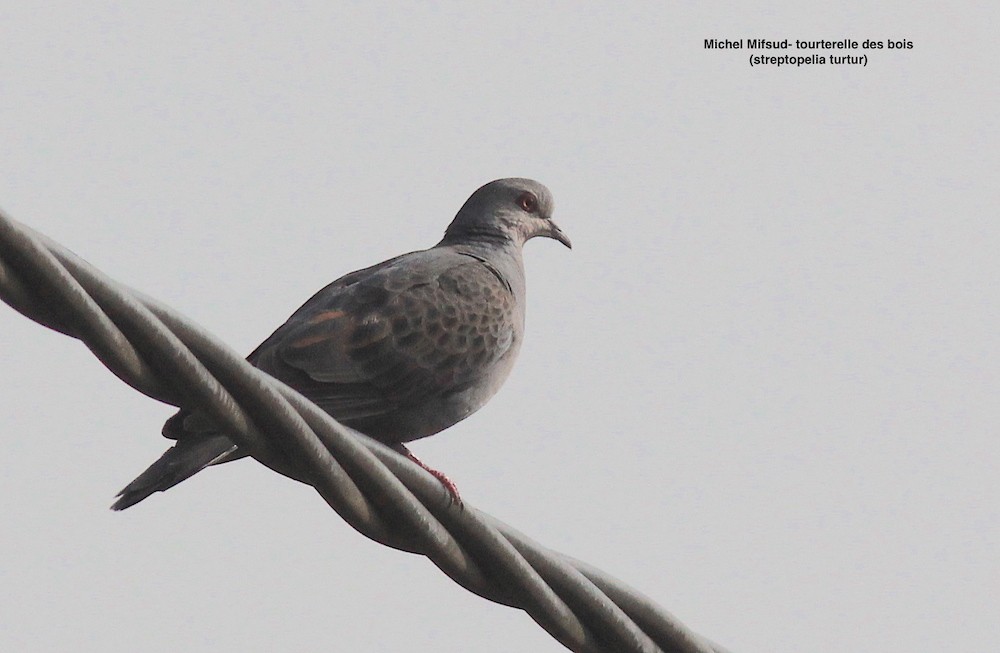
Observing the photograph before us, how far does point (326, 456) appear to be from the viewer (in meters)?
2.93

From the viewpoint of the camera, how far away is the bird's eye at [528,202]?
6.61m

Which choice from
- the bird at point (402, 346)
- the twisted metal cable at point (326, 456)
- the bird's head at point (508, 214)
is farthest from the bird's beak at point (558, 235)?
the twisted metal cable at point (326, 456)

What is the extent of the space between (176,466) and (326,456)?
1.41 meters

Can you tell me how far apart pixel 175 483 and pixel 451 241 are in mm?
2387

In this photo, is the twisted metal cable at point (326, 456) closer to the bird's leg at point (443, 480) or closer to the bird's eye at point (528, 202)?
the bird's leg at point (443, 480)

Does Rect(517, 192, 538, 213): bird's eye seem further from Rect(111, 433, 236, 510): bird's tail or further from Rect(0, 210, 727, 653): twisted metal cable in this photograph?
Rect(0, 210, 727, 653): twisted metal cable

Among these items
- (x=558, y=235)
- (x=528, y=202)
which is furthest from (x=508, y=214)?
(x=558, y=235)

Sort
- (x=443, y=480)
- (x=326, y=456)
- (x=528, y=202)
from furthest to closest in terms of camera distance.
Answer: (x=528, y=202), (x=443, y=480), (x=326, y=456)

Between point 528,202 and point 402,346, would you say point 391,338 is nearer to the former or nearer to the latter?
point 402,346

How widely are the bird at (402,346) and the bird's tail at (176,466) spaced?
3.0 inches

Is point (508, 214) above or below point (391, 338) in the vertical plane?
above

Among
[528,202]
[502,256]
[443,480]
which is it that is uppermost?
[528,202]

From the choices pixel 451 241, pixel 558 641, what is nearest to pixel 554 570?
pixel 558 641

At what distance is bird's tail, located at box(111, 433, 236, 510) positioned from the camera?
415 cm
